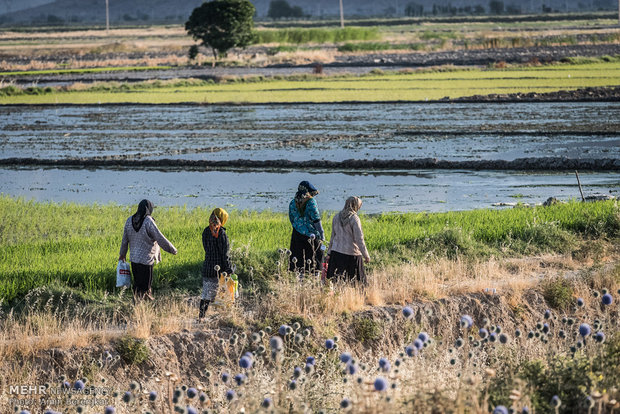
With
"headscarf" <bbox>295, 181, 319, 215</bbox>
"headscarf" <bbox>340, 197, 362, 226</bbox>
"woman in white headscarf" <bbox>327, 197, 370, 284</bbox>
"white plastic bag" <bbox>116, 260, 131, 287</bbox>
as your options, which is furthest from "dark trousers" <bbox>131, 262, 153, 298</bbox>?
"headscarf" <bbox>340, 197, 362, 226</bbox>

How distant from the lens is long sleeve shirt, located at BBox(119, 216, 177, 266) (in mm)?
9727

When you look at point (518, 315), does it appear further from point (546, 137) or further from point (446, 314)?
point (546, 137)

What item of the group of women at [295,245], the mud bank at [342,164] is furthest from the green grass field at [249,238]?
the mud bank at [342,164]

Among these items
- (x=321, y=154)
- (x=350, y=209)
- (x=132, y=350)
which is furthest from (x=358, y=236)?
(x=321, y=154)

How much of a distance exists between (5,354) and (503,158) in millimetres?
17736

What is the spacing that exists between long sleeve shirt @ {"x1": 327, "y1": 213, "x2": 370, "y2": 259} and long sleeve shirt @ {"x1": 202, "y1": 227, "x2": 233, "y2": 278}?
47.5 inches

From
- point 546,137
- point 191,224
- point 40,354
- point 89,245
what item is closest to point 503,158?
point 546,137

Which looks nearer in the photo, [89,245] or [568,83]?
[89,245]

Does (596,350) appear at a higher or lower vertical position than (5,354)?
higher

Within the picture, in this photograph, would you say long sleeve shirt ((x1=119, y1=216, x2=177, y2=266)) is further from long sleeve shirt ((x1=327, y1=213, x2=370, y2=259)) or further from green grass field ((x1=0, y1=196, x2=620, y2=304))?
long sleeve shirt ((x1=327, y1=213, x2=370, y2=259))

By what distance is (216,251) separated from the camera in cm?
943

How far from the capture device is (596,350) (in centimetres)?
666

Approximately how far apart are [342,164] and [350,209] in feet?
47.9

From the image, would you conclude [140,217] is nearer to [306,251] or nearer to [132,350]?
[132,350]
